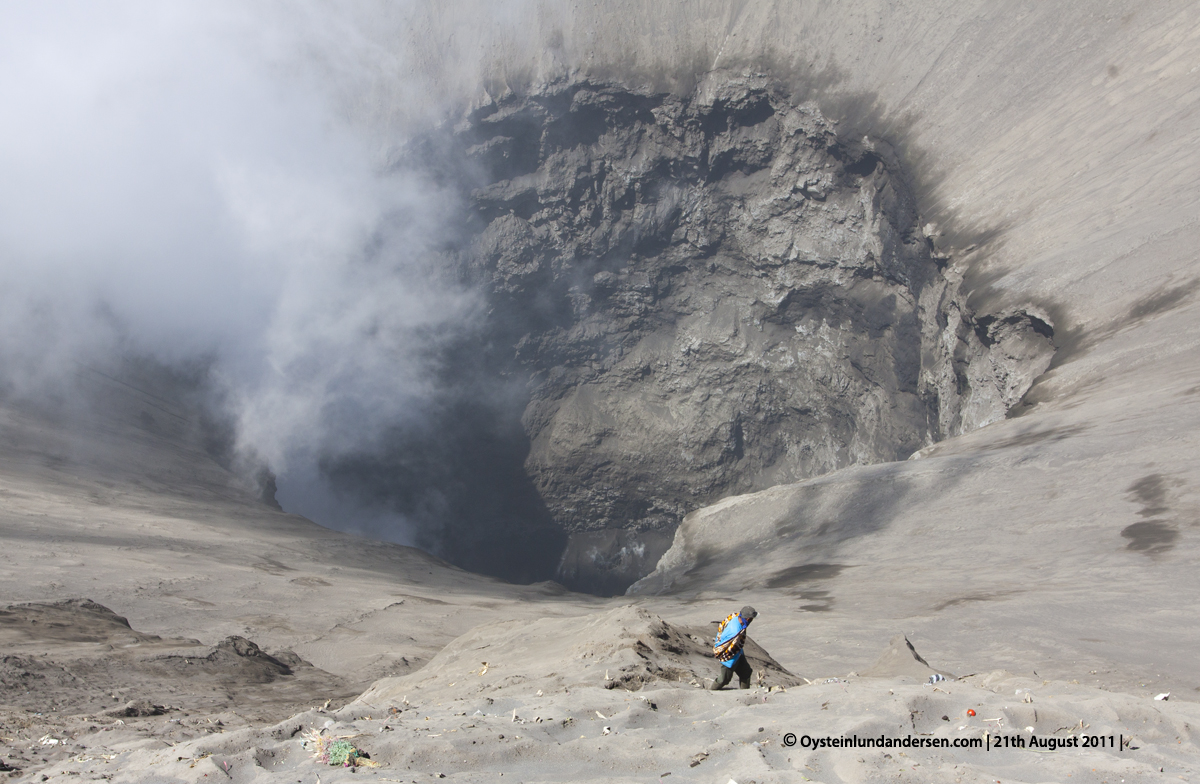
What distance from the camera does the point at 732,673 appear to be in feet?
17.2

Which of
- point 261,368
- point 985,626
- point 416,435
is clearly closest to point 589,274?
point 416,435

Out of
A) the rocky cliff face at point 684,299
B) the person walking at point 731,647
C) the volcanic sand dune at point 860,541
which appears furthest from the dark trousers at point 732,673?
the rocky cliff face at point 684,299

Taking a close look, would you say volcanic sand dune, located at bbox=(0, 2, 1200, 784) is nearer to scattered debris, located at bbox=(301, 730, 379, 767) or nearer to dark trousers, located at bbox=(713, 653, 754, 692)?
scattered debris, located at bbox=(301, 730, 379, 767)

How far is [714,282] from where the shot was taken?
34.3 meters

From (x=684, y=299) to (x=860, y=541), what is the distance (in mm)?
20726

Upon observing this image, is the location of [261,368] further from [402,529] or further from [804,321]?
[804,321]

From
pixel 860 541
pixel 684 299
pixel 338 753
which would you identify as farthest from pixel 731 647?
pixel 684 299

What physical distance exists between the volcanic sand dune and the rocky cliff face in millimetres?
1990

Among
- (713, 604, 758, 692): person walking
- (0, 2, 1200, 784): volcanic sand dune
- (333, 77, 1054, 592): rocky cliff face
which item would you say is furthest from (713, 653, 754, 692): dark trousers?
(333, 77, 1054, 592): rocky cliff face

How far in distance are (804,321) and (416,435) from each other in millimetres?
18787

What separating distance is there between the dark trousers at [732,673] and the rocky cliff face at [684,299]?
24.9 meters

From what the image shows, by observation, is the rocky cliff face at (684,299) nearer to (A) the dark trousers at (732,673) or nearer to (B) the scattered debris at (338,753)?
(A) the dark trousers at (732,673)

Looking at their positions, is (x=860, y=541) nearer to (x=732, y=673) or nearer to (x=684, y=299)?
(x=732, y=673)

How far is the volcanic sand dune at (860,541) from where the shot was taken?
13.3ft
